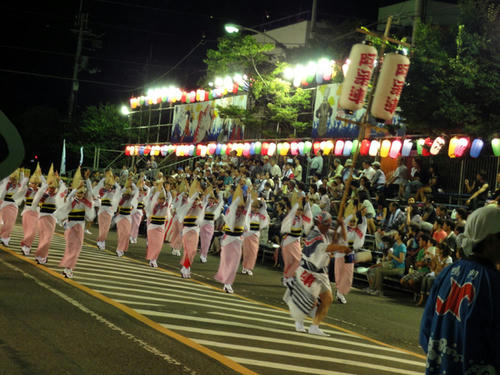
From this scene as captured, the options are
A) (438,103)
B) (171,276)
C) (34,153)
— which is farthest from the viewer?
(34,153)

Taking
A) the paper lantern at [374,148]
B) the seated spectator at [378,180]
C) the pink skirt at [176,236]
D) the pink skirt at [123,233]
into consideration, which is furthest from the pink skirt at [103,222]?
the paper lantern at [374,148]

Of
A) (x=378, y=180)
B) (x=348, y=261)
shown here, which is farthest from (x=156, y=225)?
(x=378, y=180)

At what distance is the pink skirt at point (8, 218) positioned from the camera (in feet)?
54.7

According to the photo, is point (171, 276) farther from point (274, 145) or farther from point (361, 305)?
point (274, 145)

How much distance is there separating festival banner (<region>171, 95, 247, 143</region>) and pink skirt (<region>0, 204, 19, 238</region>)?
15800 mm

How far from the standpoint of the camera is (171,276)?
14.3 metres

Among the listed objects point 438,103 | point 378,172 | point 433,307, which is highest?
point 438,103

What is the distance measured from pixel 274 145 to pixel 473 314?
2320 centimetres

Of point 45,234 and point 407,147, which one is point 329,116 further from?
point 45,234

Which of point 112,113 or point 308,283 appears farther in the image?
point 112,113

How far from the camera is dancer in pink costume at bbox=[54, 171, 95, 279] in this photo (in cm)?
1238

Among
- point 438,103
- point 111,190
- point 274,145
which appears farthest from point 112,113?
point 438,103

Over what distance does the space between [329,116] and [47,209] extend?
13344 mm

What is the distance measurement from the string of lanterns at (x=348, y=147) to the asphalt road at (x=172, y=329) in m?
3.76
